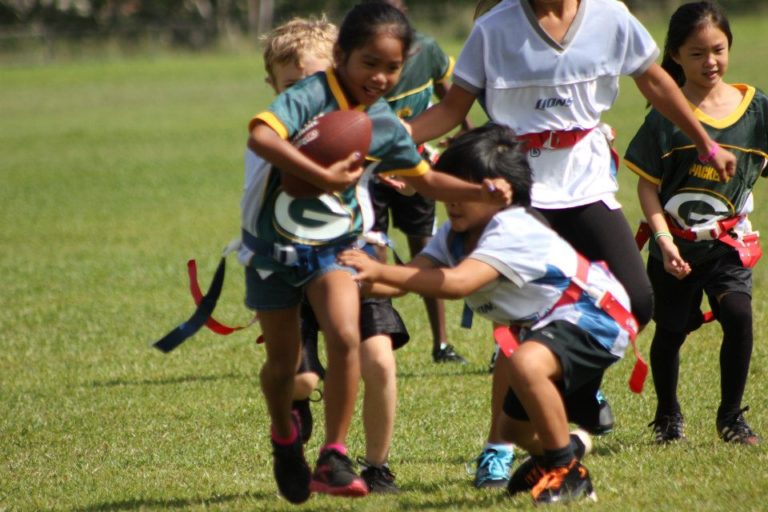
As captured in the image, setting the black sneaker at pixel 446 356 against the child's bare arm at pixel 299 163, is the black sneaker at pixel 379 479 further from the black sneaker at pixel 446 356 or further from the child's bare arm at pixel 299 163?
the black sneaker at pixel 446 356

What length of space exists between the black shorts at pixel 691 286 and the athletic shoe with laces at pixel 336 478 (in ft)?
6.30

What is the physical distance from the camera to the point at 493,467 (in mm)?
4906

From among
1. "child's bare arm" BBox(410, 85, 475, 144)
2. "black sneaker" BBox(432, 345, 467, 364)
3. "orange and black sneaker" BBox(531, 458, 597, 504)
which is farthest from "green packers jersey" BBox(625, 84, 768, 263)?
"black sneaker" BBox(432, 345, 467, 364)

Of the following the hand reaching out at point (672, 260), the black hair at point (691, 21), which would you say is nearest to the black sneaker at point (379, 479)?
the hand reaching out at point (672, 260)

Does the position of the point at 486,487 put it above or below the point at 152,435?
above

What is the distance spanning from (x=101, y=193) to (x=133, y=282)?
6577mm

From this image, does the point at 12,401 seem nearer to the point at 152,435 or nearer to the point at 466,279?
the point at 152,435

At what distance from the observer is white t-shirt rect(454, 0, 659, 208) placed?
491 cm

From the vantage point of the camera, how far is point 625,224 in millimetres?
4969

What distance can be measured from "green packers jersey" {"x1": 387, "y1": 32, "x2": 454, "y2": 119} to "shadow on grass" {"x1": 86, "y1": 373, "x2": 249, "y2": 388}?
197 cm

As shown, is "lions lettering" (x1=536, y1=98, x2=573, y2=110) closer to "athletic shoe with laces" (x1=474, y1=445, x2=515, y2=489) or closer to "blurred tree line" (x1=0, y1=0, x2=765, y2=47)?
"athletic shoe with laces" (x1=474, y1=445, x2=515, y2=489)

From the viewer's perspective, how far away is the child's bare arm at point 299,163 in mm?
4055

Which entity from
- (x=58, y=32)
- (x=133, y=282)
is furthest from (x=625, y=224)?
(x=58, y=32)

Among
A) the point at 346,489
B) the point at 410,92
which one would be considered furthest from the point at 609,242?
the point at 410,92
